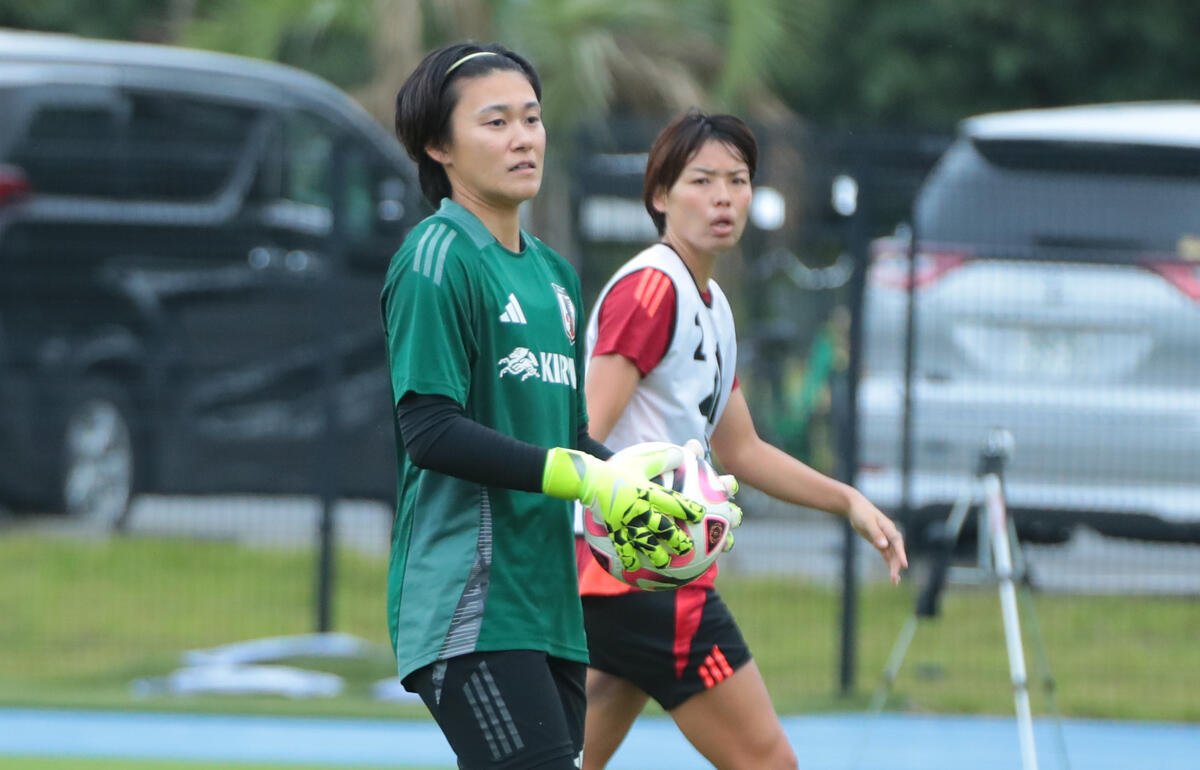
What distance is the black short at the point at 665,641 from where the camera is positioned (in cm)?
424

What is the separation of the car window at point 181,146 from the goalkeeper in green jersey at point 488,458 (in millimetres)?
5404

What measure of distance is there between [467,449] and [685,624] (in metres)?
1.36

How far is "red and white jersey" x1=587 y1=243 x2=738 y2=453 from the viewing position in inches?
162

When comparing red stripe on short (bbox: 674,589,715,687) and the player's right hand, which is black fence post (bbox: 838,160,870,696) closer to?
red stripe on short (bbox: 674,589,715,687)

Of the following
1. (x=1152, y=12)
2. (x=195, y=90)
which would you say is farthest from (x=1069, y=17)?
(x=195, y=90)

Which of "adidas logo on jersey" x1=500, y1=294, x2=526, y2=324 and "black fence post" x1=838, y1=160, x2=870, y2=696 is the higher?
"adidas logo on jersey" x1=500, y1=294, x2=526, y2=324

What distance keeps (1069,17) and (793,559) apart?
73.7 feet

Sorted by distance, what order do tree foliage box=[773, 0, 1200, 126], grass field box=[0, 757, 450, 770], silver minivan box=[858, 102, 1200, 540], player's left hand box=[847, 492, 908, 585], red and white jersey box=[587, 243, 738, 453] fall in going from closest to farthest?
1. player's left hand box=[847, 492, 908, 585]
2. red and white jersey box=[587, 243, 738, 453]
3. grass field box=[0, 757, 450, 770]
4. silver minivan box=[858, 102, 1200, 540]
5. tree foliage box=[773, 0, 1200, 126]

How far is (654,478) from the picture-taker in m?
Answer: 3.22

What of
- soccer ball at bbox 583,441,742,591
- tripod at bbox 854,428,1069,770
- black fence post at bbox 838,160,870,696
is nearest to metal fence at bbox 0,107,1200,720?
black fence post at bbox 838,160,870,696

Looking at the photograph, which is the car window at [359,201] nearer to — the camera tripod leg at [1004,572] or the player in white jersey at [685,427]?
the camera tripod leg at [1004,572]

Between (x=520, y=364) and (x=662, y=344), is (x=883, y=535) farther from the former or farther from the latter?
(x=520, y=364)

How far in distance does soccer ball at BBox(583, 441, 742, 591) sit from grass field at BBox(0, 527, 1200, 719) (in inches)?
175

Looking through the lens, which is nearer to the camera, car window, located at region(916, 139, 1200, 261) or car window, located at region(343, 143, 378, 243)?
car window, located at region(916, 139, 1200, 261)
